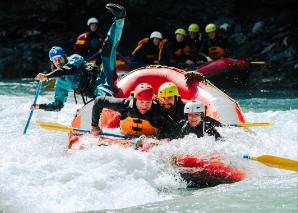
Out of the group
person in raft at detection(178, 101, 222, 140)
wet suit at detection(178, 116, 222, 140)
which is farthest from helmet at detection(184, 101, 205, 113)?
wet suit at detection(178, 116, 222, 140)

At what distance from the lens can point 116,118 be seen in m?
7.15

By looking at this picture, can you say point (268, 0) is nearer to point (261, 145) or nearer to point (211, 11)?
point (211, 11)

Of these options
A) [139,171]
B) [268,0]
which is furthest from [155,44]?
[139,171]

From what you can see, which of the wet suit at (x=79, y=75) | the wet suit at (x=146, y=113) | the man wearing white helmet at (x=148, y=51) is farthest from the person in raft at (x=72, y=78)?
the man wearing white helmet at (x=148, y=51)

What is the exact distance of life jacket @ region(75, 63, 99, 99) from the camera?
7.30 m

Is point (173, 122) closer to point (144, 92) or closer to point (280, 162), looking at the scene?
point (144, 92)

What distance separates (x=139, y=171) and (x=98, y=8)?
431 inches

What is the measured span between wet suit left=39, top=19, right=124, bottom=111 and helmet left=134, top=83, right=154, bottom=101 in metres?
1.33

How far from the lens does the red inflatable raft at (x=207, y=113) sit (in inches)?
217

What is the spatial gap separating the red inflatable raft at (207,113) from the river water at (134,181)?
0.35 feet

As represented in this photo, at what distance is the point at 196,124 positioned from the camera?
236 inches

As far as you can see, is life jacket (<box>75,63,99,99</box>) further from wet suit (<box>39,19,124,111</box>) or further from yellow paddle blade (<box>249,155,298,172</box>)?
yellow paddle blade (<box>249,155,298,172</box>)

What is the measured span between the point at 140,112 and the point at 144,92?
258 millimetres

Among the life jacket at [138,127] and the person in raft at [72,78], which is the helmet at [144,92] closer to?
the life jacket at [138,127]
